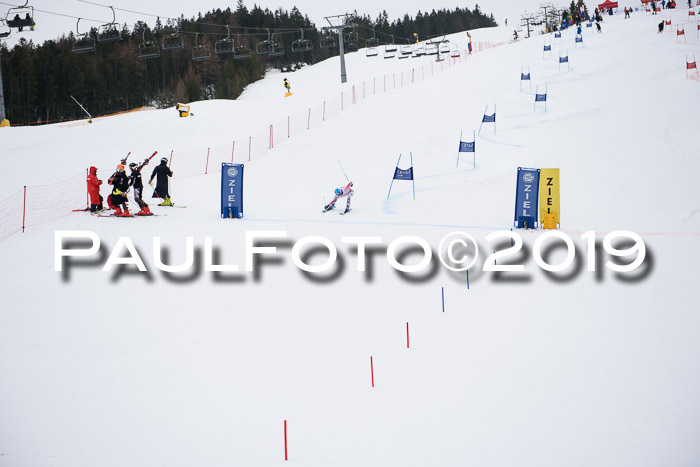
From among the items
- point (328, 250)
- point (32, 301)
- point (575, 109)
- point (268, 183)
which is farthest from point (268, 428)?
point (575, 109)

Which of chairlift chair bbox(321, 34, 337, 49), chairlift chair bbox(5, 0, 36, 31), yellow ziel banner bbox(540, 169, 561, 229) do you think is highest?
chairlift chair bbox(321, 34, 337, 49)

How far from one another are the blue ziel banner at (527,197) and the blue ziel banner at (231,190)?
26.7ft

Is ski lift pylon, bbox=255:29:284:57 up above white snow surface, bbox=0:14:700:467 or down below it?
above

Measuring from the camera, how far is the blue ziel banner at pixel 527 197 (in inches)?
564

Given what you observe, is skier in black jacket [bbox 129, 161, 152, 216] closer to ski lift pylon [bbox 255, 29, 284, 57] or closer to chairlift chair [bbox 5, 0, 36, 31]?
chairlift chair [bbox 5, 0, 36, 31]

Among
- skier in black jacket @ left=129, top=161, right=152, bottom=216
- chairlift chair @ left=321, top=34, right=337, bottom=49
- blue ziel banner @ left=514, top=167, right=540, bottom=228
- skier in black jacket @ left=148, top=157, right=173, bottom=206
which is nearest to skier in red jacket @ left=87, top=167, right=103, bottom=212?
skier in black jacket @ left=129, top=161, right=152, bottom=216

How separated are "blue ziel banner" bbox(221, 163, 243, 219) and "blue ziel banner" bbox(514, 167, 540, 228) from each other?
815 centimetres

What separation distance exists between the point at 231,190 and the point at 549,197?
9.16 meters

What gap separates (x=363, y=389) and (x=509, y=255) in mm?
6190

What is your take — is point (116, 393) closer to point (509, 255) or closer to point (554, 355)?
point (554, 355)

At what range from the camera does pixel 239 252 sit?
12.9m

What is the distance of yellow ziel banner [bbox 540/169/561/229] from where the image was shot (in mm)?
14367

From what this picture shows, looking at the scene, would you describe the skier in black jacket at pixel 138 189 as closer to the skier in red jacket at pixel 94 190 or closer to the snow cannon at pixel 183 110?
the skier in red jacket at pixel 94 190

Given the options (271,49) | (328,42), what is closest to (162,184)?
(271,49)
